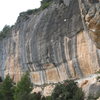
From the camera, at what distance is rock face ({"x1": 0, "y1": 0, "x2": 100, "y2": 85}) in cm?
3103

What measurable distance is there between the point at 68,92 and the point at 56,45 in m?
8.16

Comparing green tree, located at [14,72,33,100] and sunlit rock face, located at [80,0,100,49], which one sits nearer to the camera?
sunlit rock face, located at [80,0,100,49]

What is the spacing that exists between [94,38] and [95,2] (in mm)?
2490

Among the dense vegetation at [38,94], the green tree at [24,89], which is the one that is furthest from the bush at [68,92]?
the green tree at [24,89]

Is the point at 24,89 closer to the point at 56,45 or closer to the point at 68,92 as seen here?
the point at 56,45

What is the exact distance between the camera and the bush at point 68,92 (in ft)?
85.6

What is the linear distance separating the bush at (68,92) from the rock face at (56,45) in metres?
3.23

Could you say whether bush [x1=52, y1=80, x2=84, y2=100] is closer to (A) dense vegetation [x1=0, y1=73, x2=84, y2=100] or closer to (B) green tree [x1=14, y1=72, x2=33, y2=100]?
(A) dense vegetation [x1=0, y1=73, x2=84, y2=100]

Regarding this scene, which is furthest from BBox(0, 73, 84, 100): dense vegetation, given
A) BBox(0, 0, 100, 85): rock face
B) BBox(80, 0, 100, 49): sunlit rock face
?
BBox(80, 0, 100, 49): sunlit rock face

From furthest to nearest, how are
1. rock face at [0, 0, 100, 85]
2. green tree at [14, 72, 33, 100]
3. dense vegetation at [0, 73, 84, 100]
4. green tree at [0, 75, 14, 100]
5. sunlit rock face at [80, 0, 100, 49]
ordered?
green tree at [0, 75, 14, 100] < green tree at [14, 72, 33, 100] < rock face at [0, 0, 100, 85] < dense vegetation at [0, 73, 84, 100] < sunlit rock face at [80, 0, 100, 49]

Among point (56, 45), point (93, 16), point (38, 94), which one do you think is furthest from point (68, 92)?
point (56, 45)

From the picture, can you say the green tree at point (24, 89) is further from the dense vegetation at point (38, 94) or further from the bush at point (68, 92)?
the bush at point (68, 92)

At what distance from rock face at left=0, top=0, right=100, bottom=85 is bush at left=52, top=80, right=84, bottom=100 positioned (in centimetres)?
323

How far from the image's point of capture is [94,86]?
24.8m
